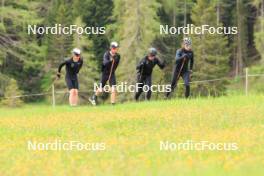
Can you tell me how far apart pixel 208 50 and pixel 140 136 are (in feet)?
171

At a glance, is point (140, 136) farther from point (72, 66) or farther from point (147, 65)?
point (147, 65)

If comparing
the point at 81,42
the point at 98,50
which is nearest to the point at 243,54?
the point at 98,50

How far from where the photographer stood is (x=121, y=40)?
212 feet

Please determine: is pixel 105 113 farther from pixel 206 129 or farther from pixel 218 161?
pixel 218 161

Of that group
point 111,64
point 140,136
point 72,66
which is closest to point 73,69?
point 72,66

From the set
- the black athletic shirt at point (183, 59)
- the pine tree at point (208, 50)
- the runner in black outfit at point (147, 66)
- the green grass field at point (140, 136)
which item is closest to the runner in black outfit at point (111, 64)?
the runner in black outfit at point (147, 66)

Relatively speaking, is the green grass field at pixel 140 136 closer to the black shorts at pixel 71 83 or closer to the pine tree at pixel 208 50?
the black shorts at pixel 71 83

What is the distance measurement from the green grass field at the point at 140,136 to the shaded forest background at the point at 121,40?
31.6 meters

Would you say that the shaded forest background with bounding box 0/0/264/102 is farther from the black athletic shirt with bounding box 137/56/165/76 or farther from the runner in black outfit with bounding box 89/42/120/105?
the runner in black outfit with bounding box 89/42/120/105

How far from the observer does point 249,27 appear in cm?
8806

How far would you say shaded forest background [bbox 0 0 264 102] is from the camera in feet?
200

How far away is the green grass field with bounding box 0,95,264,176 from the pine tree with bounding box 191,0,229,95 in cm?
4217

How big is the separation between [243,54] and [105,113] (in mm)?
62591

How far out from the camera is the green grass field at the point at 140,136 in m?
11.1
